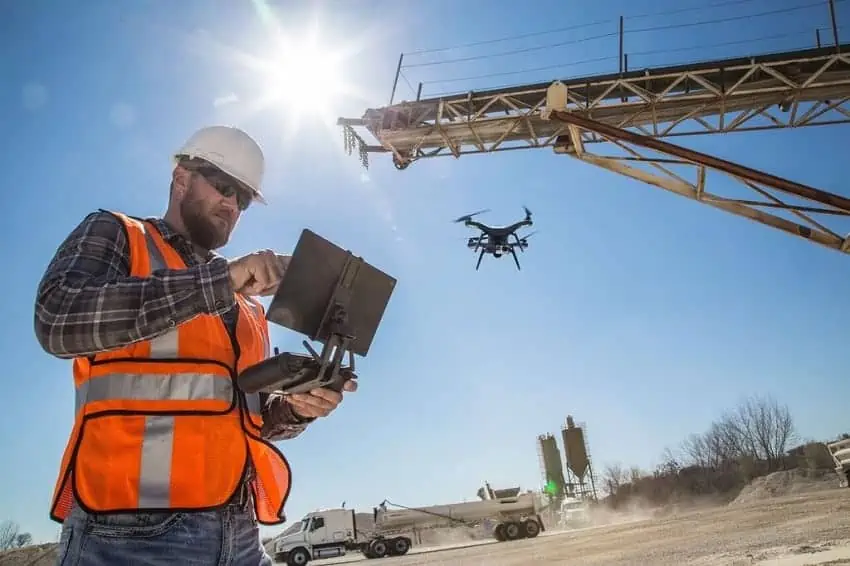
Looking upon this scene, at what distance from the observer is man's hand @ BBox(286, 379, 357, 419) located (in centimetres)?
181

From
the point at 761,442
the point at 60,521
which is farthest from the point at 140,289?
the point at 761,442

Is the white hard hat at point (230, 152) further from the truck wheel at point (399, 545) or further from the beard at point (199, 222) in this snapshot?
the truck wheel at point (399, 545)

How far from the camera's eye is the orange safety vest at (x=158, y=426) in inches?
55.9

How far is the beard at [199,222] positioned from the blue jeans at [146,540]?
3.06 feet

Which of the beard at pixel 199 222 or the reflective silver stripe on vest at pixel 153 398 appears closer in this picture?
the reflective silver stripe on vest at pixel 153 398

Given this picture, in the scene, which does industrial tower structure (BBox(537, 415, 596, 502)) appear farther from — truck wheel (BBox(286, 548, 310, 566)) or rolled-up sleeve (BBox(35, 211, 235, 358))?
rolled-up sleeve (BBox(35, 211, 235, 358))

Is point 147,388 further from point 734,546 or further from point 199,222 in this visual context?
point 734,546

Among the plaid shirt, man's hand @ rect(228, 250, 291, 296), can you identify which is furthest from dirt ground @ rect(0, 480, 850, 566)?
the plaid shirt

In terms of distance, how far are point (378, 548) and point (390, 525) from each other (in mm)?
1025

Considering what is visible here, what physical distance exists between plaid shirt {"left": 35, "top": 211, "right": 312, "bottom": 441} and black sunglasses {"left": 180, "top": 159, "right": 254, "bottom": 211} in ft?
1.72

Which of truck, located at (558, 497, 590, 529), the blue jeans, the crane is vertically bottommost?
truck, located at (558, 497, 590, 529)

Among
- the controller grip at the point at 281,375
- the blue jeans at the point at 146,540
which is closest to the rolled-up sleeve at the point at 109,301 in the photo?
the controller grip at the point at 281,375

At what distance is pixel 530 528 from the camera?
2253 cm

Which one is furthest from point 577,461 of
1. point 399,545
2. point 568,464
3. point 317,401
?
point 317,401
